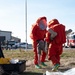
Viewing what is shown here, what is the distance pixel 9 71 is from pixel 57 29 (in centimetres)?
204

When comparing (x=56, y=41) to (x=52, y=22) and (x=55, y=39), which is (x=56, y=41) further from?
(x=52, y=22)

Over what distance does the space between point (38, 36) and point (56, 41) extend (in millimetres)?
1064

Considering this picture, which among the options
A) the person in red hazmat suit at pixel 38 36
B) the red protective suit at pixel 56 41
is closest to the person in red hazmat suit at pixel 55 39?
the red protective suit at pixel 56 41

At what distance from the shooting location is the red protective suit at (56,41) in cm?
1027

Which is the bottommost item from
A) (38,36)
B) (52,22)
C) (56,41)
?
(56,41)

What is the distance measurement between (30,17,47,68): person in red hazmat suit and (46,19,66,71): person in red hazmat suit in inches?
25.2

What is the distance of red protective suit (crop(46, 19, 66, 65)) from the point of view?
→ 10.3m

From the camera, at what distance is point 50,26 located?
10648mm

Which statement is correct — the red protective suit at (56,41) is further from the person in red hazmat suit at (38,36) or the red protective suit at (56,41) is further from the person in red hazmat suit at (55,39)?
the person in red hazmat suit at (38,36)

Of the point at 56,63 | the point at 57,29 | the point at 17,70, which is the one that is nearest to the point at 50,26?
the point at 57,29

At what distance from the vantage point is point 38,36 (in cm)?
1124

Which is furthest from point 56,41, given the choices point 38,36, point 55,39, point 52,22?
point 38,36

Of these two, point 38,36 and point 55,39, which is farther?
A: point 38,36

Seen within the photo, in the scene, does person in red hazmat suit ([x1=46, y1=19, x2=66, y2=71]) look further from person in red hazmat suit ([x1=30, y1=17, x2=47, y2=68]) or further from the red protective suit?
person in red hazmat suit ([x1=30, y1=17, x2=47, y2=68])
